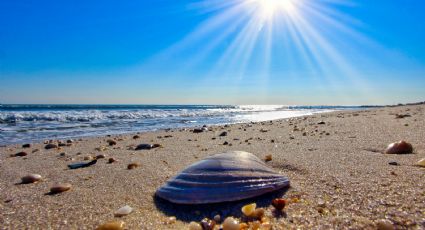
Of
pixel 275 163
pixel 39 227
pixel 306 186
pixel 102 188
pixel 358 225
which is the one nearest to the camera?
pixel 358 225

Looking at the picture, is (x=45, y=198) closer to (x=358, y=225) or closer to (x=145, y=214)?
(x=145, y=214)

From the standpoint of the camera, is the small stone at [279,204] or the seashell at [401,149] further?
the seashell at [401,149]

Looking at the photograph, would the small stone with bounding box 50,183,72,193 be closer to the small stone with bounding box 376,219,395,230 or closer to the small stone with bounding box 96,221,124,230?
the small stone with bounding box 96,221,124,230

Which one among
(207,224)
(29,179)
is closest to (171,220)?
(207,224)

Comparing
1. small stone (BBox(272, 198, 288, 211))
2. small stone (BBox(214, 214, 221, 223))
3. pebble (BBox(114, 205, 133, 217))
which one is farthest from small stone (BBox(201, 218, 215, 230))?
pebble (BBox(114, 205, 133, 217))

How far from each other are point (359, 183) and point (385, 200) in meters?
0.42

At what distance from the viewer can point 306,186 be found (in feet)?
8.84

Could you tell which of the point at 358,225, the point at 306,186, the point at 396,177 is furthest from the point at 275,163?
the point at 358,225

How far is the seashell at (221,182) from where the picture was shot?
2299 mm

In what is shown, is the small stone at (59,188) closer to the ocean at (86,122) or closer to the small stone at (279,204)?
the small stone at (279,204)

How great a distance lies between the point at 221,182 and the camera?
2375 millimetres

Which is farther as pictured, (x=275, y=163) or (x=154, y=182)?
(x=275, y=163)

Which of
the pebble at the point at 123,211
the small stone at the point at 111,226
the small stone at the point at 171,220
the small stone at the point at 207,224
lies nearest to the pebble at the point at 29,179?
the pebble at the point at 123,211

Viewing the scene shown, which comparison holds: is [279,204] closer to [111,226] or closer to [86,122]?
[111,226]
